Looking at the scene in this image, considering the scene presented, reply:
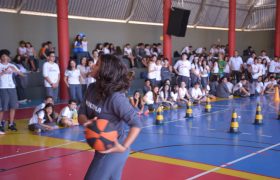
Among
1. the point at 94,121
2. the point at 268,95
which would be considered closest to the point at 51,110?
the point at 94,121

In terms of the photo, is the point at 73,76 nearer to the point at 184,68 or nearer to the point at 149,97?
the point at 149,97

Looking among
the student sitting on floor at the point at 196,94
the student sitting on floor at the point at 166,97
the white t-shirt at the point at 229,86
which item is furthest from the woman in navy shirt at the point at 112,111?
the white t-shirt at the point at 229,86

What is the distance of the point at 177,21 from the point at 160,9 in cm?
610

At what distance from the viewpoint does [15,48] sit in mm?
17094

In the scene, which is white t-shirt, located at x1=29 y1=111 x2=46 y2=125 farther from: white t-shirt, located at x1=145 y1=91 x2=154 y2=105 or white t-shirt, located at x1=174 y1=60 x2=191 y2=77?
white t-shirt, located at x1=174 y1=60 x2=191 y2=77

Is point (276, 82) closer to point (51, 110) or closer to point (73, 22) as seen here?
point (73, 22)

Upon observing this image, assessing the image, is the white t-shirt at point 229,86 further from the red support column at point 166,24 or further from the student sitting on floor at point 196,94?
the red support column at point 166,24

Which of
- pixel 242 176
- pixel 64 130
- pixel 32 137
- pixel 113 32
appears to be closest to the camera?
pixel 242 176

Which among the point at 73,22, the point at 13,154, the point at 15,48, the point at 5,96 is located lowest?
the point at 13,154

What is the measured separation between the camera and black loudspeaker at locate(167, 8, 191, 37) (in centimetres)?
1831

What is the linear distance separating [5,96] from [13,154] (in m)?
2.14

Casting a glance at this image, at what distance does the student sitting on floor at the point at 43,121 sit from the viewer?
923 centimetres

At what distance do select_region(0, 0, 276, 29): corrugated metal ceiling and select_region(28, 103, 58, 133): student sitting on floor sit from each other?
8.91 metres

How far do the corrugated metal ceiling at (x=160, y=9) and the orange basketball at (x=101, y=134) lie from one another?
49.4 ft
